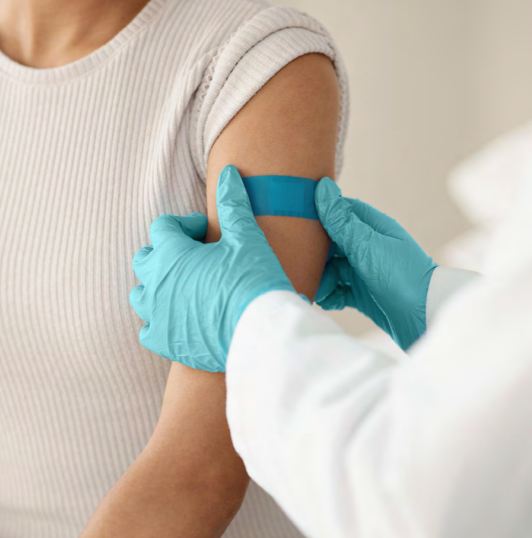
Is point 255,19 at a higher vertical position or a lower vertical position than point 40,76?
higher

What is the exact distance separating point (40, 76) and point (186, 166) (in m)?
0.40

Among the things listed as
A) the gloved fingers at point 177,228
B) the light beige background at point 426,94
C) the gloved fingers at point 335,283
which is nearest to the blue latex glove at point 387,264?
the gloved fingers at point 335,283

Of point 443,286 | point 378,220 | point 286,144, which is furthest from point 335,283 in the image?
point 286,144

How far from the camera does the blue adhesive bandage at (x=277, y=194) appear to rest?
Answer: 35.7 inches

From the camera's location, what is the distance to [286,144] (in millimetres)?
913

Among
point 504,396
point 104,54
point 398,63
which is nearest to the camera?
point 504,396

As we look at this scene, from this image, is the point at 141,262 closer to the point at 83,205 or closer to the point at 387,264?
the point at 83,205

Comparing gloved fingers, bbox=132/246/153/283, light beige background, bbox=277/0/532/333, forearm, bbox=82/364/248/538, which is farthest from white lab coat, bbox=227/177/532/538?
light beige background, bbox=277/0/532/333

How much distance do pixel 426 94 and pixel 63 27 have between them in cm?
188

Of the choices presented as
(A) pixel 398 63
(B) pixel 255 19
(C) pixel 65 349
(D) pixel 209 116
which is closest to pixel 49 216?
(C) pixel 65 349

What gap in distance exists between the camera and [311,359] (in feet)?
1.82

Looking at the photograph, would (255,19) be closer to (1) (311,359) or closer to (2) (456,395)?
(1) (311,359)

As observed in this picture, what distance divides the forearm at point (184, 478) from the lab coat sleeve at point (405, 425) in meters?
0.28

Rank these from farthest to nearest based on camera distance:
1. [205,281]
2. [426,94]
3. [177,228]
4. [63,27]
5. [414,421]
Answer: [426,94] < [63,27] < [177,228] < [205,281] < [414,421]
